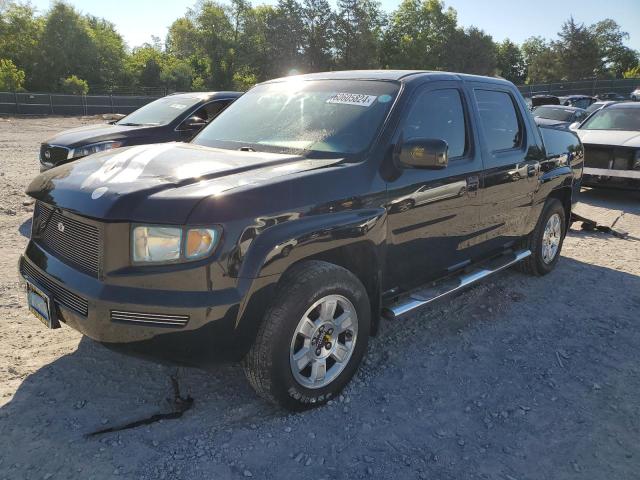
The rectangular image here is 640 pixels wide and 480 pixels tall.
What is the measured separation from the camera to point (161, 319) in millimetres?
2545

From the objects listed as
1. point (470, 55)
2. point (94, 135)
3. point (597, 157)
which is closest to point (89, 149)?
point (94, 135)

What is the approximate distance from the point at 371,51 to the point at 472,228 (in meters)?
69.0

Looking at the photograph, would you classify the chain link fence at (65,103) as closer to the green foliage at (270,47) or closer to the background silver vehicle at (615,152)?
the green foliage at (270,47)

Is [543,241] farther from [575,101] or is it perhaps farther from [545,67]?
[545,67]

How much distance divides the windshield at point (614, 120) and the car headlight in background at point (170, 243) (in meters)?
10.1

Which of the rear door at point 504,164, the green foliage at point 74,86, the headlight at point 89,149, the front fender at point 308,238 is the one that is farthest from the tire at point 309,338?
the green foliage at point 74,86

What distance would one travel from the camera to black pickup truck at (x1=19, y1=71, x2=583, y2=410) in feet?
8.41

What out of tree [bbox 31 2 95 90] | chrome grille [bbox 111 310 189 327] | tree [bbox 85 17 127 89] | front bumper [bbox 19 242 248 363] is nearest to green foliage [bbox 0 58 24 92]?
tree [bbox 31 2 95 90]

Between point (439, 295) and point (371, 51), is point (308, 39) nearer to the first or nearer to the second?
point (371, 51)

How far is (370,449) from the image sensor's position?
2.80 m

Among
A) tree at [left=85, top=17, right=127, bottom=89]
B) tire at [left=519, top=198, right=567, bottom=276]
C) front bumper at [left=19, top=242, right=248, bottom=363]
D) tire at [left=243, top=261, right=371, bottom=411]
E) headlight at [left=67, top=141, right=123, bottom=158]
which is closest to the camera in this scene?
front bumper at [left=19, top=242, right=248, bottom=363]

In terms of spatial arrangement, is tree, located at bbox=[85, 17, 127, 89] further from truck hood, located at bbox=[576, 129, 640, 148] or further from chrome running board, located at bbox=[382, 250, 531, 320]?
chrome running board, located at bbox=[382, 250, 531, 320]

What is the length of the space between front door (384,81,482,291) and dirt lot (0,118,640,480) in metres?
0.65

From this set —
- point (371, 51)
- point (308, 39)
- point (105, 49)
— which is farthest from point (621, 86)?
point (105, 49)
